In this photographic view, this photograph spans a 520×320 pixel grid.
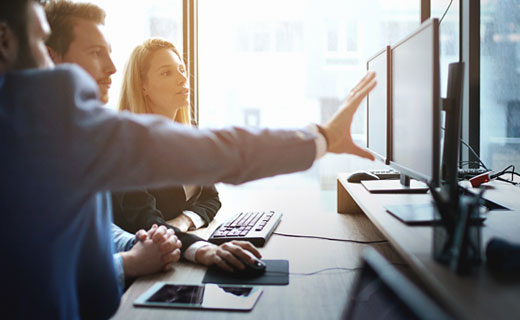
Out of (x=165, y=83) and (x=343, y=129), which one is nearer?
(x=343, y=129)

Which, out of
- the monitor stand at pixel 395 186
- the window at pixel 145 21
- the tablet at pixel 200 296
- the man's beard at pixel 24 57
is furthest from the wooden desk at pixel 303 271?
the window at pixel 145 21

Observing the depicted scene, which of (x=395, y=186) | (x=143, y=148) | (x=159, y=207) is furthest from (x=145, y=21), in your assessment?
(x=143, y=148)

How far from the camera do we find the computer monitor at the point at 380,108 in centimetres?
136

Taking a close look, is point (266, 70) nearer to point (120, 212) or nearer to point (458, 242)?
point (120, 212)

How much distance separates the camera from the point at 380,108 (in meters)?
1.48

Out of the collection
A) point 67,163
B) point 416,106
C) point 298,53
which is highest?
point 298,53

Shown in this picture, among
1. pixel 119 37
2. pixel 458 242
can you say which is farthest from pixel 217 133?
pixel 119 37

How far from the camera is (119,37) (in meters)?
2.29

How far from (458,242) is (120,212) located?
1089 mm

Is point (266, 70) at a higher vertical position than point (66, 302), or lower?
higher

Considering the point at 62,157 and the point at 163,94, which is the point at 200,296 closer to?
the point at 62,157

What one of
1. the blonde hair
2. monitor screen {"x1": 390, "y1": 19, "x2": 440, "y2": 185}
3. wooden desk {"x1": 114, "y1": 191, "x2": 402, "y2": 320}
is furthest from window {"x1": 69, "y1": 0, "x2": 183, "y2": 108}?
monitor screen {"x1": 390, "y1": 19, "x2": 440, "y2": 185}

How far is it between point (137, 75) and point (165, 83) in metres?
0.12

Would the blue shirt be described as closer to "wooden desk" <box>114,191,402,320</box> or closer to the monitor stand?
"wooden desk" <box>114,191,402,320</box>
